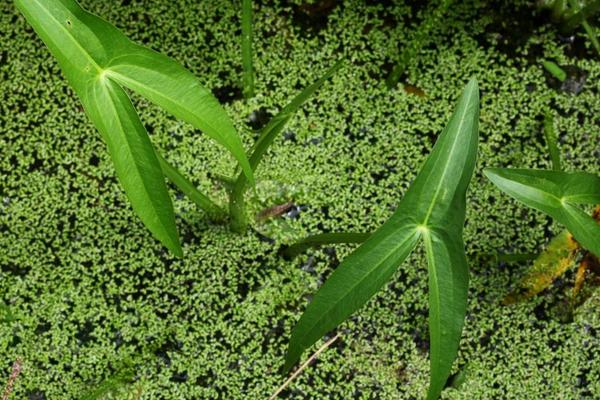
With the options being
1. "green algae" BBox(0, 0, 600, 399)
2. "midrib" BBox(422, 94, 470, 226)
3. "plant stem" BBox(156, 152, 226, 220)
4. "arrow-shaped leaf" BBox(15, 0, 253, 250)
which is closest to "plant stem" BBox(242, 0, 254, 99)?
"green algae" BBox(0, 0, 600, 399)

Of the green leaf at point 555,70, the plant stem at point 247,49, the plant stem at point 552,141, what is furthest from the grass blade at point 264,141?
the green leaf at point 555,70

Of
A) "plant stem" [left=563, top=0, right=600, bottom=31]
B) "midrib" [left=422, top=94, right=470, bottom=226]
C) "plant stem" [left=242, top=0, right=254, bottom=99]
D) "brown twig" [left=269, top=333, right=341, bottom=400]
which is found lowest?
"brown twig" [left=269, top=333, right=341, bottom=400]

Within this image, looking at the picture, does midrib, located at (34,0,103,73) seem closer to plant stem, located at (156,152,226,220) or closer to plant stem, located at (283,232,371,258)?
plant stem, located at (156,152,226,220)

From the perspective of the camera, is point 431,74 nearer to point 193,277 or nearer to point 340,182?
point 340,182

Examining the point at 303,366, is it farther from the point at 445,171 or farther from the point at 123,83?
the point at 123,83

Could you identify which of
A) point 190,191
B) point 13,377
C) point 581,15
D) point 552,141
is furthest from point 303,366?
point 581,15

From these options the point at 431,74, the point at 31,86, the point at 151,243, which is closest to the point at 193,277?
the point at 151,243
